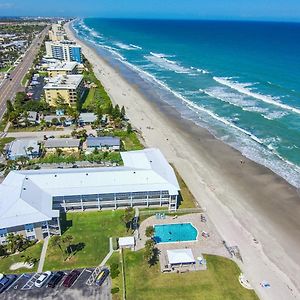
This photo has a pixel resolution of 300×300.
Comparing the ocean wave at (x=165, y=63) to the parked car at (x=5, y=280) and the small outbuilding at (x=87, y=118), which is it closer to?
the small outbuilding at (x=87, y=118)

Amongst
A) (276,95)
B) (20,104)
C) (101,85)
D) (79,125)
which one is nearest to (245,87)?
(276,95)

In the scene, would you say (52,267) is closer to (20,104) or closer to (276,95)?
(20,104)

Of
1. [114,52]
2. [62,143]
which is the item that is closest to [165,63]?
[114,52]

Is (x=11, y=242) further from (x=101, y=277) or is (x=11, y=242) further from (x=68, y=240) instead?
(x=101, y=277)

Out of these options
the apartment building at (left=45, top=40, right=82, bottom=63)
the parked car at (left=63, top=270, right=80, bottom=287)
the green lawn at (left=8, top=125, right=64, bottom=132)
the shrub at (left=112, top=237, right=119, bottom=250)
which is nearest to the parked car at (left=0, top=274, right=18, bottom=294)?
the parked car at (left=63, top=270, right=80, bottom=287)

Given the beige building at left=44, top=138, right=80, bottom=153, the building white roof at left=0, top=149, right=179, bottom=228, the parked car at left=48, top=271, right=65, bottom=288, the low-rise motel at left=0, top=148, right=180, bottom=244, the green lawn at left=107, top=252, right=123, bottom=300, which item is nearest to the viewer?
the green lawn at left=107, top=252, right=123, bottom=300

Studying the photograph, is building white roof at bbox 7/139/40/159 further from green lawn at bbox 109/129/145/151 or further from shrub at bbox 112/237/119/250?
shrub at bbox 112/237/119/250
